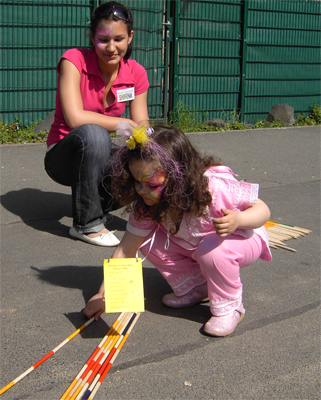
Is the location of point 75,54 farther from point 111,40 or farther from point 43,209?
point 43,209

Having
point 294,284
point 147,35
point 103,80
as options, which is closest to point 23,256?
point 103,80

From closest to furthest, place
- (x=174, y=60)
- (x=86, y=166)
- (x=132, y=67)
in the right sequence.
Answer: (x=86, y=166), (x=132, y=67), (x=174, y=60)

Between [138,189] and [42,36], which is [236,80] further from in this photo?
[138,189]

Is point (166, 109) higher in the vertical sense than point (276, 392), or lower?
higher

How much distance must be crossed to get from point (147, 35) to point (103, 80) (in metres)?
4.13

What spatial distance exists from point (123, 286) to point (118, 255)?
0.28 metres

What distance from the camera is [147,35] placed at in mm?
7363

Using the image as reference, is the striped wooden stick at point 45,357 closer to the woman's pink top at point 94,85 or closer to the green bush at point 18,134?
the woman's pink top at point 94,85

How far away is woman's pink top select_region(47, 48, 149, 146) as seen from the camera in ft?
11.5

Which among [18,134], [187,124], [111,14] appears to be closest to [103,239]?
[111,14]

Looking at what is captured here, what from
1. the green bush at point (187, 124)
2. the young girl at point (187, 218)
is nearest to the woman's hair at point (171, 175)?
the young girl at point (187, 218)

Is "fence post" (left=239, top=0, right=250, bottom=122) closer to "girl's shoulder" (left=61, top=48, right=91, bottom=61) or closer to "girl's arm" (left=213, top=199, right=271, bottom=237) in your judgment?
"girl's shoulder" (left=61, top=48, right=91, bottom=61)

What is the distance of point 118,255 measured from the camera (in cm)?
247

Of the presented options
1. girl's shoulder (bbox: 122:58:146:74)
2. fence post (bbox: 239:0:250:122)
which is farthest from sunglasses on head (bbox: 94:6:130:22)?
fence post (bbox: 239:0:250:122)
